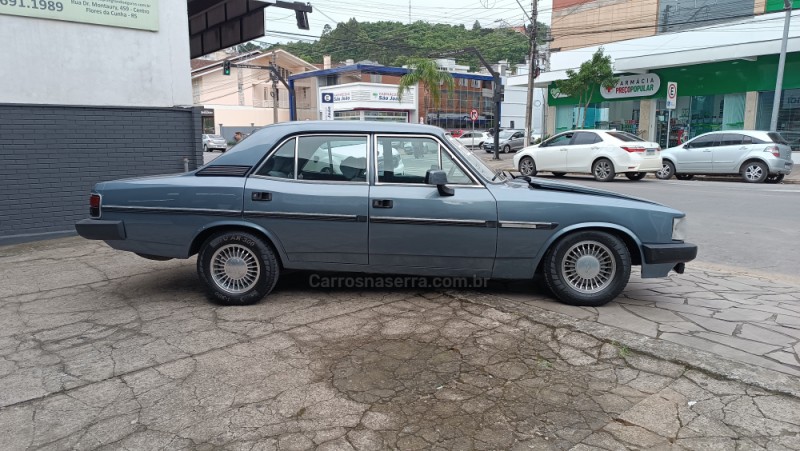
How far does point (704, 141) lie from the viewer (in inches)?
668

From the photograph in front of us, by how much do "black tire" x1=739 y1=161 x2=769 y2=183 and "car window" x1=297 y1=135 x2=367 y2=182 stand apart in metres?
15.1

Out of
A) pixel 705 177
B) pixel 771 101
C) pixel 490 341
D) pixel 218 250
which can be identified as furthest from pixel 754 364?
pixel 771 101

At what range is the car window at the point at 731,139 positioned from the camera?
1627 cm

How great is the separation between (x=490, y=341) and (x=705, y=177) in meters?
17.3

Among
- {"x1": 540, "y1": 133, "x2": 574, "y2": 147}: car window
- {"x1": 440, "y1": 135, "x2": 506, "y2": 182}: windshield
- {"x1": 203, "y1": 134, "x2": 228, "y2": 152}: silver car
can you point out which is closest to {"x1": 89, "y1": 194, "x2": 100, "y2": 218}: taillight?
{"x1": 440, "y1": 135, "x2": 506, "y2": 182}: windshield

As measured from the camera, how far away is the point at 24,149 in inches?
302

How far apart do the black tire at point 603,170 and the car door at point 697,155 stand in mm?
2711

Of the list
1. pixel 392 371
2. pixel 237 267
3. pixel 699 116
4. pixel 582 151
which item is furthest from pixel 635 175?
pixel 392 371

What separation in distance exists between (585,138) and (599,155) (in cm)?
84

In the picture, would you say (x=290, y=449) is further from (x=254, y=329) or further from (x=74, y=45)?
(x=74, y=45)

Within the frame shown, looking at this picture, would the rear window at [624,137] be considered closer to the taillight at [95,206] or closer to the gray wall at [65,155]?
the gray wall at [65,155]

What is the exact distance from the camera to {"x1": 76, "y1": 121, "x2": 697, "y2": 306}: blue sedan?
4.73 m

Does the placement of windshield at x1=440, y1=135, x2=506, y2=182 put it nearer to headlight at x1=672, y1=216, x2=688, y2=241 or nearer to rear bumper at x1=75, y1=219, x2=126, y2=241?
headlight at x1=672, y1=216, x2=688, y2=241

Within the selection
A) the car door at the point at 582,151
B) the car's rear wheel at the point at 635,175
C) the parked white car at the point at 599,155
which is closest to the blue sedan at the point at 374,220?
the parked white car at the point at 599,155
